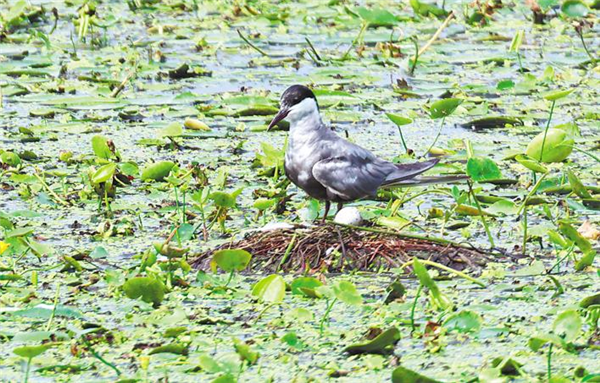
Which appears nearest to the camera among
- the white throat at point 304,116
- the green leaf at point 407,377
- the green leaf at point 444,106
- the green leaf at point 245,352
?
the green leaf at point 407,377

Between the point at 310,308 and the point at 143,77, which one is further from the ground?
the point at 310,308

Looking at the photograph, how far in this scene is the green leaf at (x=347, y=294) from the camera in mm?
4426

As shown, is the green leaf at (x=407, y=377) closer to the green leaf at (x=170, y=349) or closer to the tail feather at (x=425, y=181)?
the green leaf at (x=170, y=349)

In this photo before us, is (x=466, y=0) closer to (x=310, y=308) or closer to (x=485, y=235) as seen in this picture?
(x=485, y=235)

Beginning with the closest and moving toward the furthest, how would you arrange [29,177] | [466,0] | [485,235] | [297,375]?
[297,375] < [485,235] < [29,177] < [466,0]

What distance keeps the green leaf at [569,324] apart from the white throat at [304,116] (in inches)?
76.4

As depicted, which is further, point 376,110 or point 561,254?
point 376,110

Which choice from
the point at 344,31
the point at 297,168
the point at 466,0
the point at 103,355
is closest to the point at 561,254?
the point at 297,168

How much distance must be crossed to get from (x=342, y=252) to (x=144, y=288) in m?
0.97

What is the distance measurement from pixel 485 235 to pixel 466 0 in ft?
20.7

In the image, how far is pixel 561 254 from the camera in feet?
17.7

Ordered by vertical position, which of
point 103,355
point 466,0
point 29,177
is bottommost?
point 466,0

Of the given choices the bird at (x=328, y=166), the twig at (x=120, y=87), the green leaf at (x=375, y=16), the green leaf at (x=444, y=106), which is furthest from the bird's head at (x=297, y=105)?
the green leaf at (x=375, y=16)

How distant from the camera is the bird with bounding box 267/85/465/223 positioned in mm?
5555
